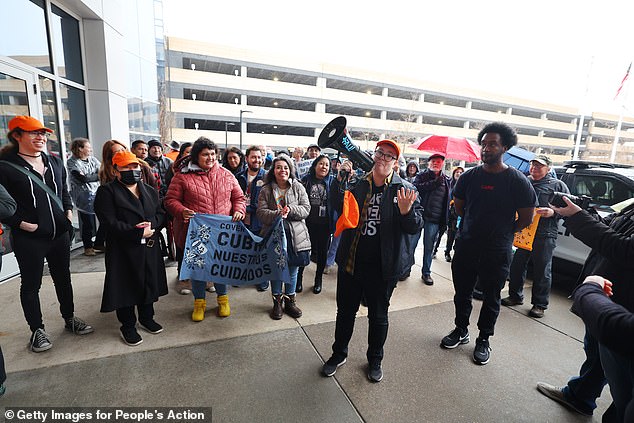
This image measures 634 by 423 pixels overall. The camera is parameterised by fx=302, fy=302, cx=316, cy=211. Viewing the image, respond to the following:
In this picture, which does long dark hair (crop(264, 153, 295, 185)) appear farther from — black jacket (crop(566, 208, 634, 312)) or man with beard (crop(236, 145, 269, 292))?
black jacket (crop(566, 208, 634, 312))

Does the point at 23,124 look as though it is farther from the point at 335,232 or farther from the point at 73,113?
the point at 73,113

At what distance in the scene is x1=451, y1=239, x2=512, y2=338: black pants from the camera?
2.86 meters

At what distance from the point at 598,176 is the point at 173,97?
3203cm

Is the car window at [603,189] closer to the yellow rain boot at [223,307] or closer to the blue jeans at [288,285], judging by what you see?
the blue jeans at [288,285]

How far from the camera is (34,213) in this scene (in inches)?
105

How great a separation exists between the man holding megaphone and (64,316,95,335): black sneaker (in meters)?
2.47

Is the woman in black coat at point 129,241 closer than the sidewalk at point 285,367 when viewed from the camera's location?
No

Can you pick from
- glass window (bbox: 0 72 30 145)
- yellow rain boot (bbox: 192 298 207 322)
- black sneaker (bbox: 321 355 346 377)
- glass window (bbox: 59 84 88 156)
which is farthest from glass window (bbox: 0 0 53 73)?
black sneaker (bbox: 321 355 346 377)

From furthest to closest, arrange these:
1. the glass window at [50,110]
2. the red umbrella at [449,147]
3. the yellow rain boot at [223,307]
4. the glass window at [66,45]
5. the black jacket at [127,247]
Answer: the red umbrella at [449,147], the glass window at [66,45], the glass window at [50,110], the yellow rain boot at [223,307], the black jacket at [127,247]

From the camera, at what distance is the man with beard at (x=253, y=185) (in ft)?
14.3

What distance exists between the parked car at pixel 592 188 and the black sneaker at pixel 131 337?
5.72 m

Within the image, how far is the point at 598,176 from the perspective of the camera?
4.71 meters

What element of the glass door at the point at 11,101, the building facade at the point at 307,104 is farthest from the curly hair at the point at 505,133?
the building facade at the point at 307,104

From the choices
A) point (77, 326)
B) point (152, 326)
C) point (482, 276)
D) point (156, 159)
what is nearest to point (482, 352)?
point (482, 276)
